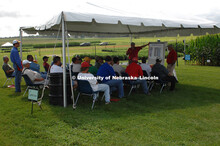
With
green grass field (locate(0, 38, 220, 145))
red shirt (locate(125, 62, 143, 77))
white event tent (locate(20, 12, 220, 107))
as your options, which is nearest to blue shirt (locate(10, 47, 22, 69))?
white event tent (locate(20, 12, 220, 107))

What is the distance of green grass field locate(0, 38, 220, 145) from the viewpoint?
4004mm

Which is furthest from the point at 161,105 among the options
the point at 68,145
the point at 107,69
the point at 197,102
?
the point at 68,145

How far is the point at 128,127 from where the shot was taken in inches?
179

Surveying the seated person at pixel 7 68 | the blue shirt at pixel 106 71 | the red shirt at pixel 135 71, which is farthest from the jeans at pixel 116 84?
the seated person at pixel 7 68

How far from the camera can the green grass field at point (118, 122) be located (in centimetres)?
400

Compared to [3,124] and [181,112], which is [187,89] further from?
[3,124]

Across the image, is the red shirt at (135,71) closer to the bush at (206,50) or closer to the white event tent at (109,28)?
the white event tent at (109,28)

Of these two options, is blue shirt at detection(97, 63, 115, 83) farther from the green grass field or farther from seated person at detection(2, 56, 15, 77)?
seated person at detection(2, 56, 15, 77)

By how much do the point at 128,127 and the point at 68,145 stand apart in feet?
4.33

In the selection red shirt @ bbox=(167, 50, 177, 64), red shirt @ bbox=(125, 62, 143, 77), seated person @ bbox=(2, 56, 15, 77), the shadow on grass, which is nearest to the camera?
the shadow on grass

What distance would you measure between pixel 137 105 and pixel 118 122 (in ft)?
4.85

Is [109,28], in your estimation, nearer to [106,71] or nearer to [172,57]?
[172,57]

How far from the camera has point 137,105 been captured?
6.18 meters

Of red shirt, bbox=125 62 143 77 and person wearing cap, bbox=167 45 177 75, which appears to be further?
person wearing cap, bbox=167 45 177 75
